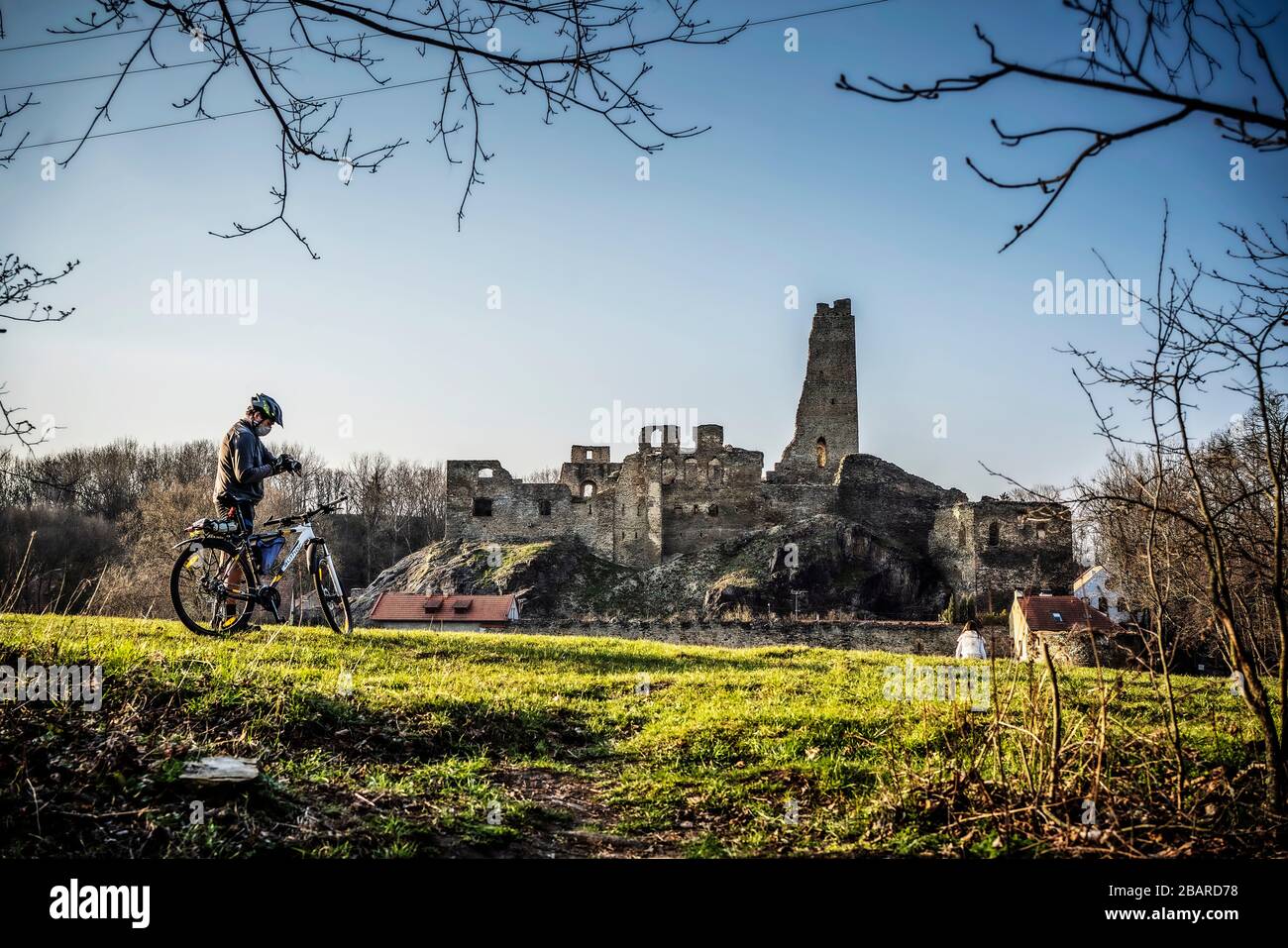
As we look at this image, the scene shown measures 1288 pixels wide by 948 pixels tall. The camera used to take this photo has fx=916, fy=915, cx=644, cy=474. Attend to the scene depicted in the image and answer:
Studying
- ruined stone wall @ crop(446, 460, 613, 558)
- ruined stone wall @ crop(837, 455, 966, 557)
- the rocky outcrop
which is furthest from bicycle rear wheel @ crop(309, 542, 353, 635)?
ruined stone wall @ crop(837, 455, 966, 557)

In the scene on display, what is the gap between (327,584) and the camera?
1073 cm

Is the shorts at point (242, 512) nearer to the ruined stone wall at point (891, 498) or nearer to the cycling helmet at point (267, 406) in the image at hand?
the cycling helmet at point (267, 406)

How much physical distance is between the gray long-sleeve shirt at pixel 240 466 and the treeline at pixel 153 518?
7.16 feet

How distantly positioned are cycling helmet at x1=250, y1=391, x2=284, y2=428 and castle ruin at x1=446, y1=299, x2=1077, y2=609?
3598 centimetres

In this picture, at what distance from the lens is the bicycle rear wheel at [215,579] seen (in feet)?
29.8

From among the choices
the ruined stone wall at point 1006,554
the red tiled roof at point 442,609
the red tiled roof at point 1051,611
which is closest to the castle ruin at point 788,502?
the ruined stone wall at point 1006,554

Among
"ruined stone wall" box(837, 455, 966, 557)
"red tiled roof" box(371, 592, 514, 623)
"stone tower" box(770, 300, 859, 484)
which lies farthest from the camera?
"stone tower" box(770, 300, 859, 484)

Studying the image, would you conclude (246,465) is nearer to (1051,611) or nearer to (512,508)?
(1051,611)

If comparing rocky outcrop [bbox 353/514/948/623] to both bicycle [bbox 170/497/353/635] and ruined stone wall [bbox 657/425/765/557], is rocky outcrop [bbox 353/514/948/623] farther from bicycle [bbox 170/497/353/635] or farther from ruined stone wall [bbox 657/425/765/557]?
bicycle [bbox 170/497/353/635]

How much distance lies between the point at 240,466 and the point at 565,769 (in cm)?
505

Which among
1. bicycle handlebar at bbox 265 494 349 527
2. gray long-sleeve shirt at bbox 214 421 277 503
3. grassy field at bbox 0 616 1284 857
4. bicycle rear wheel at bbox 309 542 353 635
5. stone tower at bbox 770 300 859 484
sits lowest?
grassy field at bbox 0 616 1284 857

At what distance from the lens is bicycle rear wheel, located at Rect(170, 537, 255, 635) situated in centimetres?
909
